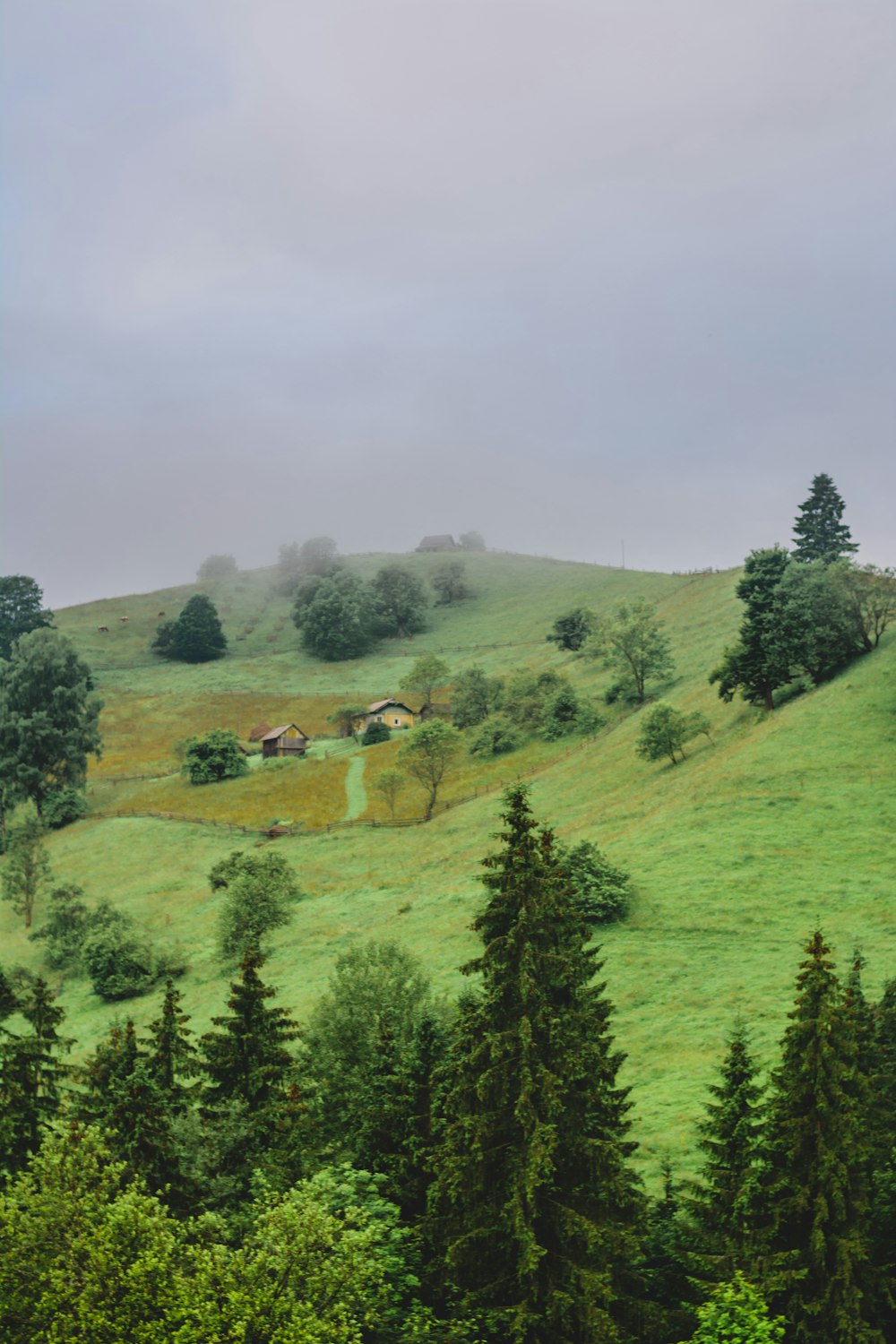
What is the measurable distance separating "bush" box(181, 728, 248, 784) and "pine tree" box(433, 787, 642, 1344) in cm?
8596

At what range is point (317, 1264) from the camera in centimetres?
1861

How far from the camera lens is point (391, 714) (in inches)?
5049

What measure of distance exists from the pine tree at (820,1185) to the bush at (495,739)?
7813 cm

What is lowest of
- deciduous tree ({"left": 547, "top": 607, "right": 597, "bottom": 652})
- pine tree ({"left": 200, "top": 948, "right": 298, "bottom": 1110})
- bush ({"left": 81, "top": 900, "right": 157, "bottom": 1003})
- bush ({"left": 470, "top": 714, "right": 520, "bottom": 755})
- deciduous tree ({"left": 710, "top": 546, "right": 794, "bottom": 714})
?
bush ({"left": 81, "top": 900, "right": 157, "bottom": 1003})

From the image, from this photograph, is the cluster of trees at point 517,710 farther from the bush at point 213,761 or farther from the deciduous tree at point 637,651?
the bush at point 213,761

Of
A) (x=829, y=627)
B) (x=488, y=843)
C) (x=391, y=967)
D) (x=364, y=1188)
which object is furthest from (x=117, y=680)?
(x=364, y=1188)

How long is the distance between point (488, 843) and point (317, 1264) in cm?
5326

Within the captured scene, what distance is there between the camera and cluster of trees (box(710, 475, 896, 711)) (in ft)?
240

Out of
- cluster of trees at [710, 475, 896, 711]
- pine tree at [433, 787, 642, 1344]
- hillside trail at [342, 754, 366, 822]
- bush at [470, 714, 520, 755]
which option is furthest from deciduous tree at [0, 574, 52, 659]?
pine tree at [433, 787, 642, 1344]

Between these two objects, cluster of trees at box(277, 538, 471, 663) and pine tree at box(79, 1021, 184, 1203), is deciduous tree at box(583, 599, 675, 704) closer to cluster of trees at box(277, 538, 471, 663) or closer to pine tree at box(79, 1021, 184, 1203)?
pine tree at box(79, 1021, 184, 1203)

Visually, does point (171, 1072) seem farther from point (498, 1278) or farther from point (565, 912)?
point (565, 912)

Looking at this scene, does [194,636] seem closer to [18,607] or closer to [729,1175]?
[18,607]

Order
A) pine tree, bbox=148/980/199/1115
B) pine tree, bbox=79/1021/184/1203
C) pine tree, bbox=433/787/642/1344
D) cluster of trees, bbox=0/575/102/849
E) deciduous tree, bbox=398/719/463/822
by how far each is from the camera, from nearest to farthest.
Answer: pine tree, bbox=433/787/642/1344
pine tree, bbox=79/1021/184/1203
pine tree, bbox=148/980/199/1115
deciduous tree, bbox=398/719/463/822
cluster of trees, bbox=0/575/102/849

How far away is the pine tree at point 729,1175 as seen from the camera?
21.8 m
